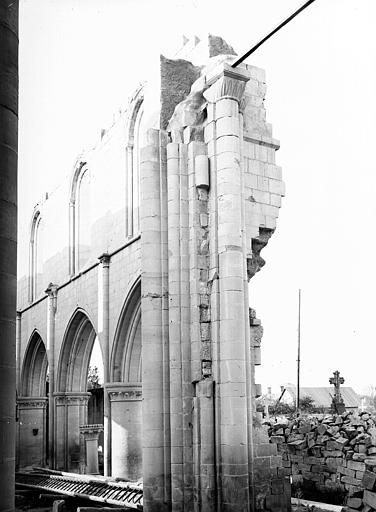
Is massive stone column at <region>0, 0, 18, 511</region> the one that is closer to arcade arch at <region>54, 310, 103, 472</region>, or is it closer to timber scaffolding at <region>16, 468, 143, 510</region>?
timber scaffolding at <region>16, 468, 143, 510</region>

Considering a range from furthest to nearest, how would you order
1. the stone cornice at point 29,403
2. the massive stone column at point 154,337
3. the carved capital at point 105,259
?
1. the stone cornice at point 29,403
2. the carved capital at point 105,259
3. the massive stone column at point 154,337

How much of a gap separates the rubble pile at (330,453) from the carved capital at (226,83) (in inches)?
229

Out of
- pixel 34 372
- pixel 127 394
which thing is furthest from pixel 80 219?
pixel 34 372

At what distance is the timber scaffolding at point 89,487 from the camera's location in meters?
12.0

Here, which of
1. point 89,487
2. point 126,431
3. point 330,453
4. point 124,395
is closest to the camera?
point 330,453

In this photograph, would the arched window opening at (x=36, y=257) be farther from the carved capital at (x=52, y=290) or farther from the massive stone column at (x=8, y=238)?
the massive stone column at (x=8, y=238)

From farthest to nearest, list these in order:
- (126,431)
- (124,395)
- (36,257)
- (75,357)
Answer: (36,257) < (75,357) < (124,395) < (126,431)

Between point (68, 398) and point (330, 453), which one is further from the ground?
point (68, 398)

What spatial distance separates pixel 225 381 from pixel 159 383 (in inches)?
38.1

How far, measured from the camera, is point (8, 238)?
9.62 ft

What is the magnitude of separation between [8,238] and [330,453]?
1114 centimetres

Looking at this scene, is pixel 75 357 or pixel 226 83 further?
pixel 75 357

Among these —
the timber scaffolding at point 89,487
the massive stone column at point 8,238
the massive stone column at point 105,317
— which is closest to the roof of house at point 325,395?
the timber scaffolding at point 89,487

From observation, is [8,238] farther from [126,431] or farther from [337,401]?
[337,401]
